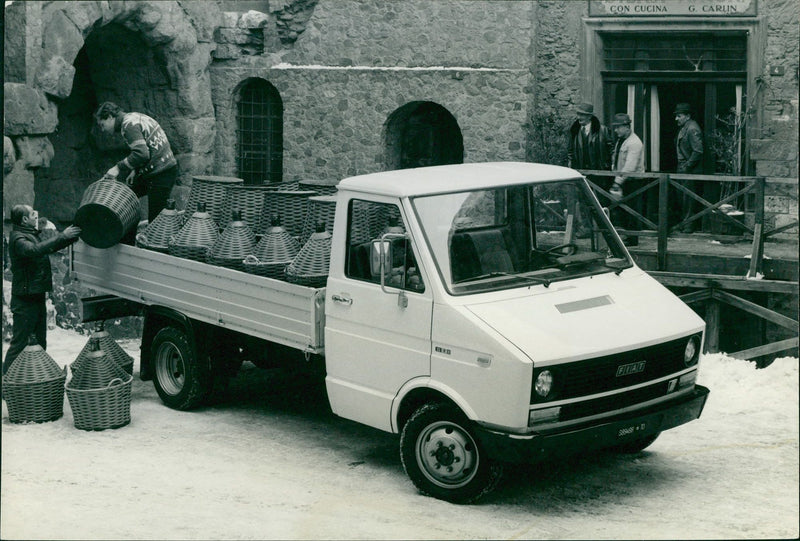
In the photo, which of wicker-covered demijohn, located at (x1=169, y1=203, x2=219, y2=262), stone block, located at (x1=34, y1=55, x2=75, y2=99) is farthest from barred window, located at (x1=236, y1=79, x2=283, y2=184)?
wicker-covered demijohn, located at (x1=169, y1=203, x2=219, y2=262)

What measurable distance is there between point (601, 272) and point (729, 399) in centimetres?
243

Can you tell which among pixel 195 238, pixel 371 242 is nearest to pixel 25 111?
pixel 195 238

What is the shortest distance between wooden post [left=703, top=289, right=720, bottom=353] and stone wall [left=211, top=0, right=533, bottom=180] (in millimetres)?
3942

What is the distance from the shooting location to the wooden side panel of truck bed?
312 inches

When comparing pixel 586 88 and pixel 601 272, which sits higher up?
pixel 586 88

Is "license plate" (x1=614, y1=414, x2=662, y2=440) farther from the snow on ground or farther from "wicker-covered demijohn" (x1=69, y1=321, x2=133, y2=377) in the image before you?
"wicker-covered demijohn" (x1=69, y1=321, x2=133, y2=377)

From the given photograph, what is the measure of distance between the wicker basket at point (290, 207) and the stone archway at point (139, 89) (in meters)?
6.16

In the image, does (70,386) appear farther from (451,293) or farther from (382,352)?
(451,293)

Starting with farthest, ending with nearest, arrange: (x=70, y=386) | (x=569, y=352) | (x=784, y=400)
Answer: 1. (x=784, y=400)
2. (x=70, y=386)
3. (x=569, y=352)

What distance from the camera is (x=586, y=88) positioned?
47.7 ft

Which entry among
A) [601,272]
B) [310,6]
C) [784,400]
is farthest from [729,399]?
[310,6]

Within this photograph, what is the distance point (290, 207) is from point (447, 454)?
273 centimetres

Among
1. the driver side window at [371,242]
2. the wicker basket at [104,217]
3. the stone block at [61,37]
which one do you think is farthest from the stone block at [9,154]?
the driver side window at [371,242]

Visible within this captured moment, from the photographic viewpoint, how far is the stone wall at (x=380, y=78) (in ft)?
47.9
